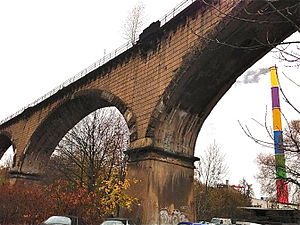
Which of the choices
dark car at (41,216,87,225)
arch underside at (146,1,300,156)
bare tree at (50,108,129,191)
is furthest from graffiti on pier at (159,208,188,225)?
bare tree at (50,108,129,191)

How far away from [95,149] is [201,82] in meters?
9.53

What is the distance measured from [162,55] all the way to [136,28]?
695 centimetres

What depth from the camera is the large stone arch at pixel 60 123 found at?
16503 mm

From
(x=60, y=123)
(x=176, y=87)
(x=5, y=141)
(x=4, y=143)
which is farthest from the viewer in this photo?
(x=4, y=143)

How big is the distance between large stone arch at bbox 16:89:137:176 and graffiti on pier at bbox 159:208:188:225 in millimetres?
3349

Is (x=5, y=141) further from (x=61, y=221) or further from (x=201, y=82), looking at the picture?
(x=201, y=82)

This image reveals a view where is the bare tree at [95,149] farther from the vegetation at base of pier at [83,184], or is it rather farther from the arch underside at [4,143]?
the arch underside at [4,143]

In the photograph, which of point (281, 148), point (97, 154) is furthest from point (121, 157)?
point (281, 148)

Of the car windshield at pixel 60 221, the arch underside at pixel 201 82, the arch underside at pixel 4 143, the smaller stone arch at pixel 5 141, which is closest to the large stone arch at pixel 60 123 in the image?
the arch underside at pixel 201 82

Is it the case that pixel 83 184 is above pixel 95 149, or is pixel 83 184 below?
below

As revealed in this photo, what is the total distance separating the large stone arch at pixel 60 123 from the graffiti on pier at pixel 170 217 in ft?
11.0

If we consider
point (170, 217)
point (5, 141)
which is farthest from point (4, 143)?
point (170, 217)

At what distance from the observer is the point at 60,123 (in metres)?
23.4

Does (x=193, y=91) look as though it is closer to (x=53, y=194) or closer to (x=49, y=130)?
(x=53, y=194)
